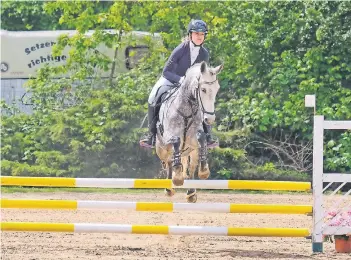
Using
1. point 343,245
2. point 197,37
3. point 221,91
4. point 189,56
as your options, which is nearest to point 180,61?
point 189,56

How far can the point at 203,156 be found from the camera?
10.2m

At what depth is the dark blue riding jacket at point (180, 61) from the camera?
10680 millimetres

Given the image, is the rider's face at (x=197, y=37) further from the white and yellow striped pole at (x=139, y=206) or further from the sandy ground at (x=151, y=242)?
the sandy ground at (x=151, y=242)

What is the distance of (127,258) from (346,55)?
32.2 ft

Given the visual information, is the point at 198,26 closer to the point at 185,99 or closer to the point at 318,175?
the point at 185,99

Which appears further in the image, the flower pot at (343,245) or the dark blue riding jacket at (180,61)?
the dark blue riding jacket at (180,61)

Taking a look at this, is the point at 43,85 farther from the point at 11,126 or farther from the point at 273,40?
the point at 273,40

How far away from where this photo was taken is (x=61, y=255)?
9320 millimetres

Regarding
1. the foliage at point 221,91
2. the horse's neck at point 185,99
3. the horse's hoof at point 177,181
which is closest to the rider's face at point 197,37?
the horse's neck at point 185,99

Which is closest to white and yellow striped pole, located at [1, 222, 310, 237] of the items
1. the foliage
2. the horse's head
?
the horse's head

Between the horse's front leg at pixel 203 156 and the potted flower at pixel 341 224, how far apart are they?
135cm

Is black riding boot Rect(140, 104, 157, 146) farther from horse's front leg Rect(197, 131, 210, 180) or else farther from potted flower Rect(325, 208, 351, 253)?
potted flower Rect(325, 208, 351, 253)

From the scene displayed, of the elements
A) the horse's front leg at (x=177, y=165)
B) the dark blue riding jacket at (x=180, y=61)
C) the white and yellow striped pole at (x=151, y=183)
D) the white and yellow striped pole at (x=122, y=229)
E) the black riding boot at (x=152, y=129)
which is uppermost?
the dark blue riding jacket at (x=180, y=61)

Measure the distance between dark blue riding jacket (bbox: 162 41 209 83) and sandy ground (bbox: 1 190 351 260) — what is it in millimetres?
1752
